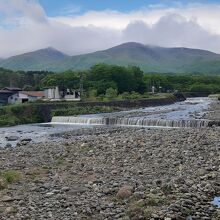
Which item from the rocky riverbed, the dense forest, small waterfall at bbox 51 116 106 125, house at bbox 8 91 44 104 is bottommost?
small waterfall at bbox 51 116 106 125

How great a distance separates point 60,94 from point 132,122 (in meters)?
35.9

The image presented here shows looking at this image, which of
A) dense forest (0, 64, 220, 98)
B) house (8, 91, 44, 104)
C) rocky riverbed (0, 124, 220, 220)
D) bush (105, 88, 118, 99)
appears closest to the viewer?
rocky riverbed (0, 124, 220, 220)

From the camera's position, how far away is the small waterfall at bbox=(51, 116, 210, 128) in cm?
3875

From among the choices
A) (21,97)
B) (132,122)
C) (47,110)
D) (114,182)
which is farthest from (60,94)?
(114,182)

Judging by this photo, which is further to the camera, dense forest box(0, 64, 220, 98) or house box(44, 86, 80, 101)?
dense forest box(0, 64, 220, 98)

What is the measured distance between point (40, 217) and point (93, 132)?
83.4 ft

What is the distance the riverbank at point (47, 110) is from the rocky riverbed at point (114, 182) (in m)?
26.6

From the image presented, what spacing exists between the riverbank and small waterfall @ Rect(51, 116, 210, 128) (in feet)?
7.66

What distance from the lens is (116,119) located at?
148 feet

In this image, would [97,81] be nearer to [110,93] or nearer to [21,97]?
[110,93]

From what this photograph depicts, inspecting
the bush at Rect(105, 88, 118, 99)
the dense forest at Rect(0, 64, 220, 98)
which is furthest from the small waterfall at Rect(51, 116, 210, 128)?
the dense forest at Rect(0, 64, 220, 98)

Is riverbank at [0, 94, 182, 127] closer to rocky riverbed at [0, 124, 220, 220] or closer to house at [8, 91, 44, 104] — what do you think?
house at [8, 91, 44, 104]

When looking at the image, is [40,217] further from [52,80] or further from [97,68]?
[97,68]

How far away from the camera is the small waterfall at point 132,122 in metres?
38.8
